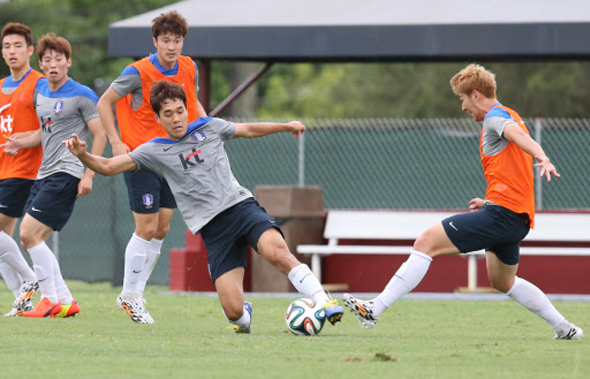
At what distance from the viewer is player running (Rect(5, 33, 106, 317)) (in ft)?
29.6

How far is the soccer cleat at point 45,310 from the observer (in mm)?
9062

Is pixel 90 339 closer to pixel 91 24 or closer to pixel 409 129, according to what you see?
pixel 409 129

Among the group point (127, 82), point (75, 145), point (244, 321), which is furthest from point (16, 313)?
point (75, 145)

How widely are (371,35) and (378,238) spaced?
8.41ft

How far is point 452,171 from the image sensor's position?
48.7 ft

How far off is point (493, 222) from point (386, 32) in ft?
22.4

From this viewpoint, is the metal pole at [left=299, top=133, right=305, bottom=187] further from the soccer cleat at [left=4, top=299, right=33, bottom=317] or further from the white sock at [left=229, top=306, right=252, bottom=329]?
the white sock at [left=229, top=306, right=252, bottom=329]

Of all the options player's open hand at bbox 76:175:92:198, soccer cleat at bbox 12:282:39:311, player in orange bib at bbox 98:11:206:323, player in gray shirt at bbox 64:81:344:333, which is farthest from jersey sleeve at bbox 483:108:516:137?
soccer cleat at bbox 12:282:39:311

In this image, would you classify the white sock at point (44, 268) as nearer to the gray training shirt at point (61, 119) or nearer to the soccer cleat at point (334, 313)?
the gray training shirt at point (61, 119)

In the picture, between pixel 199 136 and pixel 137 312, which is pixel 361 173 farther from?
pixel 199 136

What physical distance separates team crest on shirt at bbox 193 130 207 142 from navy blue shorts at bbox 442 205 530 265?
173cm

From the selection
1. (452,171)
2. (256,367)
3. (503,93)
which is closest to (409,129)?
(452,171)

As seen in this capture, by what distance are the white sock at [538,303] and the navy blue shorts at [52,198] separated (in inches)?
144

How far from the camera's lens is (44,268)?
29.8ft
